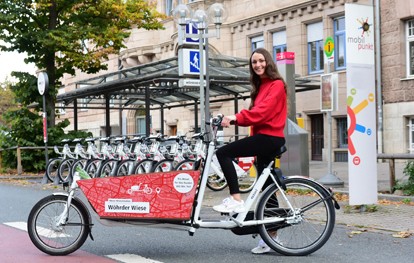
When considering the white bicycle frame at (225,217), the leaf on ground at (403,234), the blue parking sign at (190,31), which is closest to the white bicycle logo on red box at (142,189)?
the white bicycle frame at (225,217)

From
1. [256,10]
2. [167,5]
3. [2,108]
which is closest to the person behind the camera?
[256,10]

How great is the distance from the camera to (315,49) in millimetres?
25750

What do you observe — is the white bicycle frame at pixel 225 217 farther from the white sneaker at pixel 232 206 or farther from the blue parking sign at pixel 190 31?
the blue parking sign at pixel 190 31

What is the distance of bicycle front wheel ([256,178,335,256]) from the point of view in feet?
20.8

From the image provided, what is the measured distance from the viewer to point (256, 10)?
2827 cm

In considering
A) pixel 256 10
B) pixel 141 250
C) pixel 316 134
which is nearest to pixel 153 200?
pixel 141 250

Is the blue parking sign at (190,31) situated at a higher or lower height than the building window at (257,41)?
lower

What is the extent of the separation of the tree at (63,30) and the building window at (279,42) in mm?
6395

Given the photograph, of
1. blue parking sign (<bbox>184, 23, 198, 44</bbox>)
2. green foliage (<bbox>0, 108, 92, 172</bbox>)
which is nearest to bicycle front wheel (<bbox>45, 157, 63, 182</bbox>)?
green foliage (<bbox>0, 108, 92, 172</bbox>)

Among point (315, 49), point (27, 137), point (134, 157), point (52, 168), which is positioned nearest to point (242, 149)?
point (134, 157)

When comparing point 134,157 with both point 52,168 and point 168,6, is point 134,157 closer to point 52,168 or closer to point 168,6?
point 52,168

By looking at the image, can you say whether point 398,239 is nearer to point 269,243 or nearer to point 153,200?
point 269,243

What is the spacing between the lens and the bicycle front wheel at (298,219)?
20.8 feet

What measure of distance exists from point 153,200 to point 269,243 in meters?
1.16
